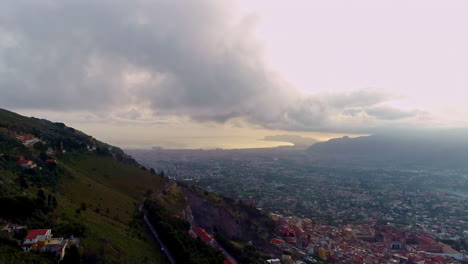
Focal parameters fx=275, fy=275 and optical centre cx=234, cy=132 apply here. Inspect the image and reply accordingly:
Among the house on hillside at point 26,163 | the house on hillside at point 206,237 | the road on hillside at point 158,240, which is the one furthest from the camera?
the house on hillside at point 206,237

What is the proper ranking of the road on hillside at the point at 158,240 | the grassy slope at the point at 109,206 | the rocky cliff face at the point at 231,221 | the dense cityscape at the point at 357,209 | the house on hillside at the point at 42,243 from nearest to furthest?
the house on hillside at the point at 42,243, the grassy slope at the point at 109,206, the road on hillside at the point at 158,240, the dense cityscape at the point at 357,209, the rocky cliff face at the point at 231,221

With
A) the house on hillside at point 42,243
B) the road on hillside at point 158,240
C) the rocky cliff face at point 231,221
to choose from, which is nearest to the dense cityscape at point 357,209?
the rocky cliff face at point 231,221

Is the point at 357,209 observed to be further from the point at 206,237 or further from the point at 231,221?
the point at 206,237

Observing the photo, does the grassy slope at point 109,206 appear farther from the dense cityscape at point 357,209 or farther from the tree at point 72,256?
the dense cityscape at point 357,209

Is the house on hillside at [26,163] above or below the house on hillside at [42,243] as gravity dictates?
above

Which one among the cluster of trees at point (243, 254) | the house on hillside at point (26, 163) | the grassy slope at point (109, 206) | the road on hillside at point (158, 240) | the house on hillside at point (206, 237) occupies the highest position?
the house on hillside at point (26, 163)

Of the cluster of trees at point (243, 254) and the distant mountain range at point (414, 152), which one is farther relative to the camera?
the distant mountain range at point (414, 152)
